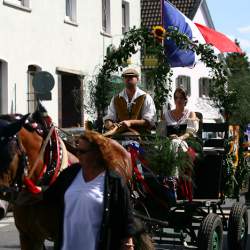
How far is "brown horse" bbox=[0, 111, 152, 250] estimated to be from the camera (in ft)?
20.0

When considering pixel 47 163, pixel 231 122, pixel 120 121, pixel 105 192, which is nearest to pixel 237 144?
pixel 231 122

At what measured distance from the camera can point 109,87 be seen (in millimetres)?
10586

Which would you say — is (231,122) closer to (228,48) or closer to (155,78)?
(155,78)

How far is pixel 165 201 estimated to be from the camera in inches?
339

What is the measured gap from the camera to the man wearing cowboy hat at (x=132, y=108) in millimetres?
8906

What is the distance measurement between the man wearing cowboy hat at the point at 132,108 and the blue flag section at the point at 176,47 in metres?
1.76

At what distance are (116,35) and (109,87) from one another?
18.8m

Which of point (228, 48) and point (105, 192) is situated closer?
point (105, 192)

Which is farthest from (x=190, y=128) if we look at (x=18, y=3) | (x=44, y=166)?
(x=18, y=3)

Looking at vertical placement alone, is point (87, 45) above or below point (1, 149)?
above

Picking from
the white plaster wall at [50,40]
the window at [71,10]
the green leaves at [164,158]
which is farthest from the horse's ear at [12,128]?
the window at [71,10]

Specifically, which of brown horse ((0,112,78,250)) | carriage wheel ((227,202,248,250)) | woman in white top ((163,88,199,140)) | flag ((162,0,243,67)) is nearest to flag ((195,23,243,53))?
flag ((162,0,243,67))

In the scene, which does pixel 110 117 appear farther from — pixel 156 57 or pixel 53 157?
pixel 53 157

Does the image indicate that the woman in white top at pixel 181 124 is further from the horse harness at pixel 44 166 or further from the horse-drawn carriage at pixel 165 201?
the horse harness at pixel 44 166
